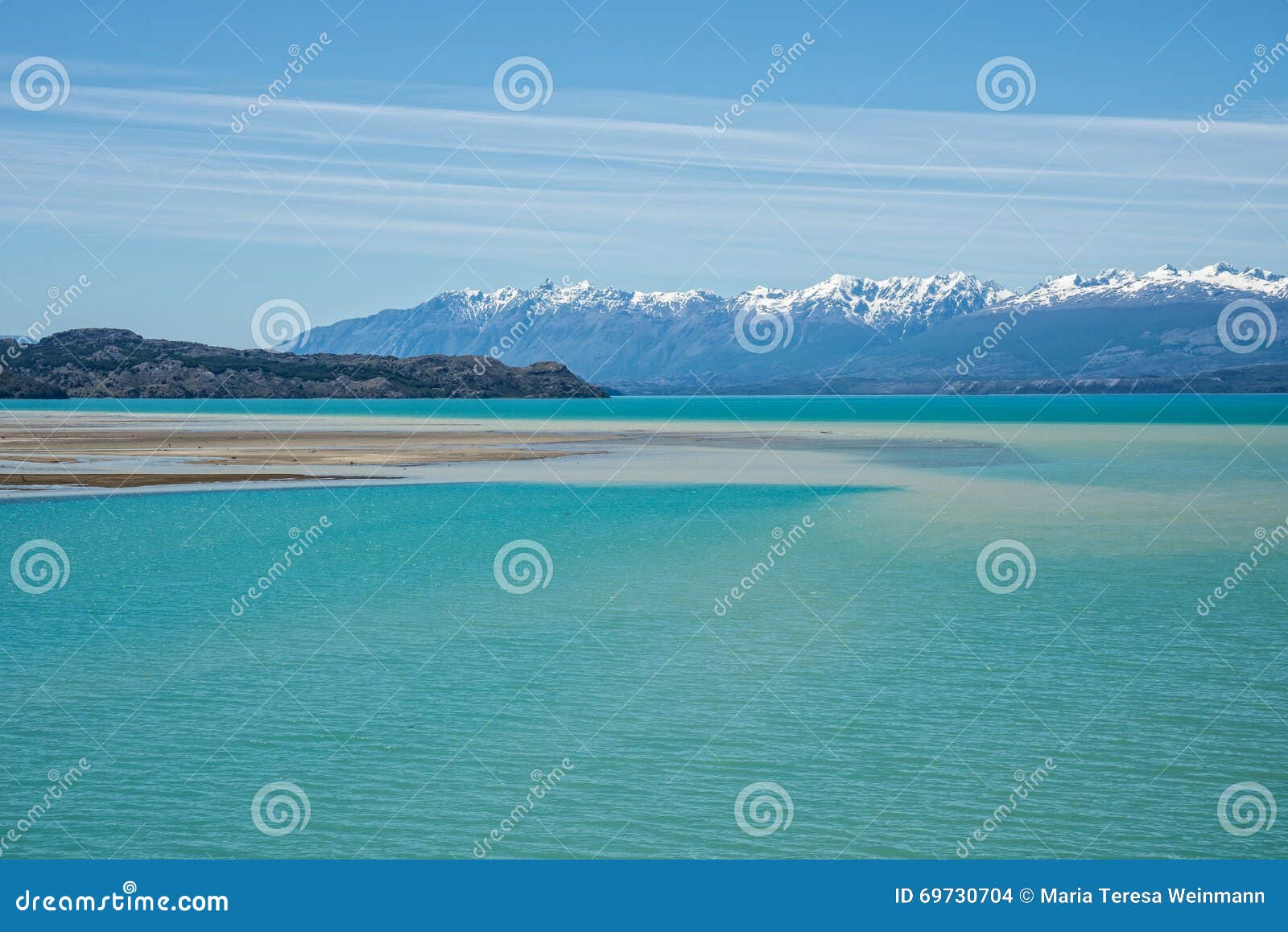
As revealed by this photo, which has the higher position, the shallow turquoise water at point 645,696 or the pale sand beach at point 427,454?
the pale sand beach at point 427,454

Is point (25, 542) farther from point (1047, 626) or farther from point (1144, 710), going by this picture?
point (1144, 710)

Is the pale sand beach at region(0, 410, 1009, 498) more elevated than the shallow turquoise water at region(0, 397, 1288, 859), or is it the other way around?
the pale sand beach at region(0, 410, 1009, 498)

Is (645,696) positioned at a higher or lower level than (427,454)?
lower

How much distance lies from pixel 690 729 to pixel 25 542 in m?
29.3

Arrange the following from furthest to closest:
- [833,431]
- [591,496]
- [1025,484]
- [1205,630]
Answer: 1. [833,431]
2. [1025,484]
3. [591,496]
4. [1205,630]

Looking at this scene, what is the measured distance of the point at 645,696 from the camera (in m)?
22.0

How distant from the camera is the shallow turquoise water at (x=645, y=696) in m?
16.5

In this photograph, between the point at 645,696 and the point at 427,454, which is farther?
the point at 427,454

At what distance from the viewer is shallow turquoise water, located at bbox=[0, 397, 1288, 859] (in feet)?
54.3

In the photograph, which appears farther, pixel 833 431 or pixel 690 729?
pixel 833 431

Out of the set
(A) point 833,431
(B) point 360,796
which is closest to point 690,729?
(B) point 360,796

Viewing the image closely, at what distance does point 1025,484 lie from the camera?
6475cm

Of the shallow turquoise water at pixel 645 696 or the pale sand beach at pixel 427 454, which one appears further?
the pale sand beach at pixel 427 454

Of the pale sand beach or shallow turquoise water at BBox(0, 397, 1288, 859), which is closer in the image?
shallow turquoise water at BBox(0, 397, 1288, 859)
